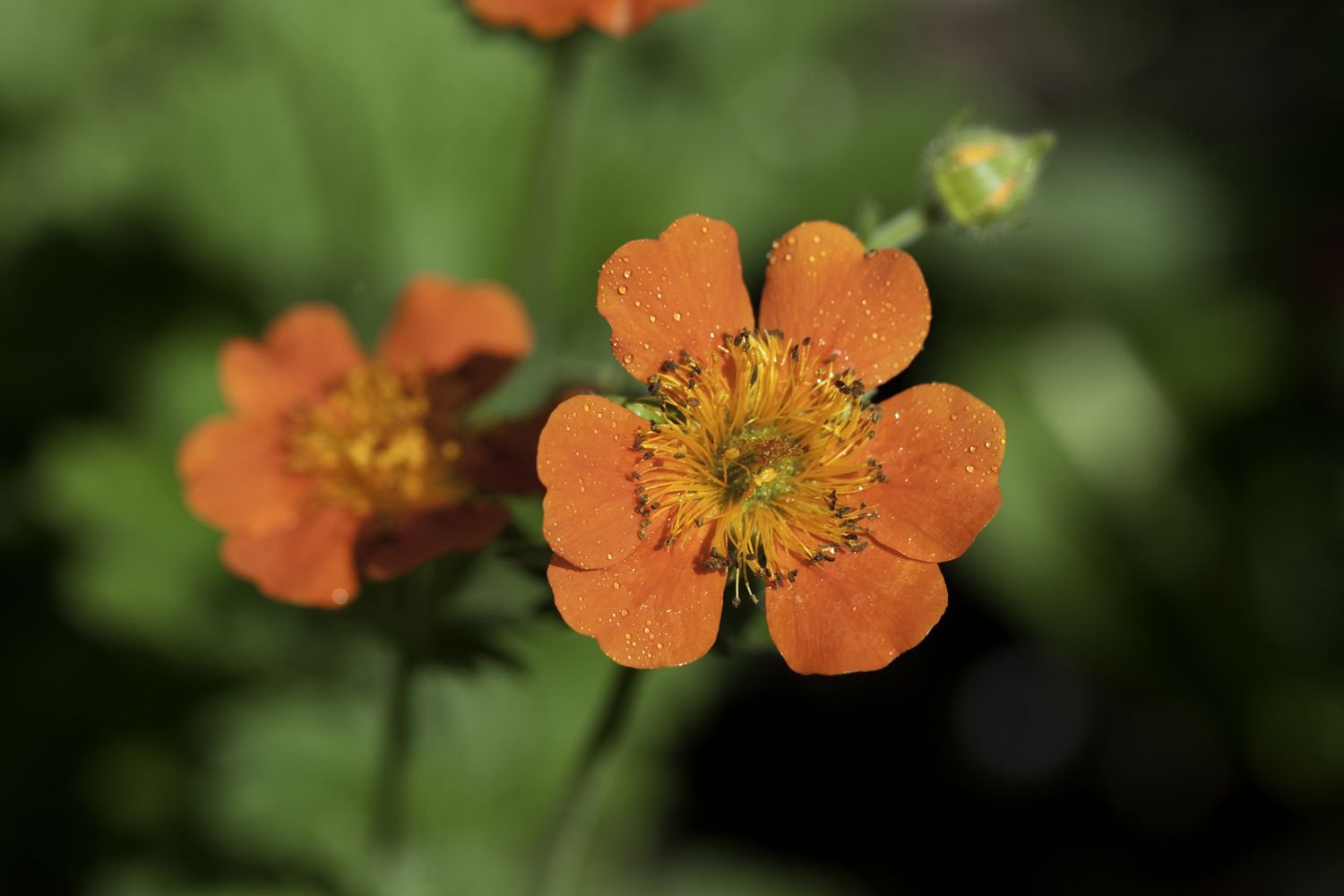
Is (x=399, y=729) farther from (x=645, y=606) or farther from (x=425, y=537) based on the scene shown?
(x=645, y=606)

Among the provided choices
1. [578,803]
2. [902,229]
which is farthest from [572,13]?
[578,803]

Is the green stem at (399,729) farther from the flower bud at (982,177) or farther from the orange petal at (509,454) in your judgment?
the flower bud at (982,177)

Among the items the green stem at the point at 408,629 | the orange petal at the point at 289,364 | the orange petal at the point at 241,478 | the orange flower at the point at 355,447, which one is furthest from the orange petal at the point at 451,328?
the green stem at the point at 408,629

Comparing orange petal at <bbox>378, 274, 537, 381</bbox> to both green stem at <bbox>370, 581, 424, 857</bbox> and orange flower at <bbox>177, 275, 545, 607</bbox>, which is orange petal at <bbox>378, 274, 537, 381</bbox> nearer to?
orange flower at <bbox>177, 275, 545, 607</bbox>

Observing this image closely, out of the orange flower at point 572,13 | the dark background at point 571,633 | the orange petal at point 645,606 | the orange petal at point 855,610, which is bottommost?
the dark background at point 571,633

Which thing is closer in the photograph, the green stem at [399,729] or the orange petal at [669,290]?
the orange petal at [669,290]

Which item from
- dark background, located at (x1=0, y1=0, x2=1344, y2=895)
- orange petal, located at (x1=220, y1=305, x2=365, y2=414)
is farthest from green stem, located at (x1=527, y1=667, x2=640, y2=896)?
dark background, located at (x1=0, y1=0, x2=1344, y2=895)
